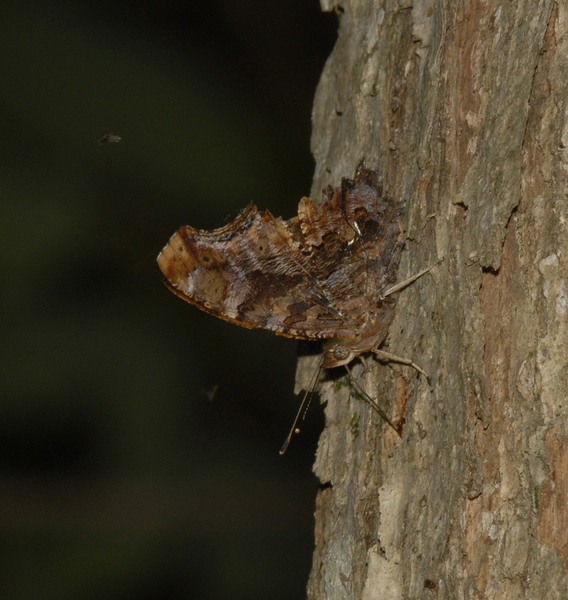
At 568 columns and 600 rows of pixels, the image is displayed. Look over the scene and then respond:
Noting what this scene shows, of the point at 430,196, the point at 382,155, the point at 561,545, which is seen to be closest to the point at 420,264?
the point at 430,196

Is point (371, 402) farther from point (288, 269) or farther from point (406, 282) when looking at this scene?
point (288, 269)

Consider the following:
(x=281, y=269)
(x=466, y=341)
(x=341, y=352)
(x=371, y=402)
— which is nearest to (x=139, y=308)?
(x=281, y=269)

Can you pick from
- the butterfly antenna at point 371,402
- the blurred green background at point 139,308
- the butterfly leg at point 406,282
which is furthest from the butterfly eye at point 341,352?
the blurred green background at point 139,308

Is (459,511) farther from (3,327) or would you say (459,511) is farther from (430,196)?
(3,327)

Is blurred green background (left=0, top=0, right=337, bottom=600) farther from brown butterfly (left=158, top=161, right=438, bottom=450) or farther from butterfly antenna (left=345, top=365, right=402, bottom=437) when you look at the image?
butterfly antenna (left=345, top=365, right=402, bottom=437)

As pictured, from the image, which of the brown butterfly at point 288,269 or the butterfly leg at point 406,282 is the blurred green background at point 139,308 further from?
the butterfly leg at point 406,282
